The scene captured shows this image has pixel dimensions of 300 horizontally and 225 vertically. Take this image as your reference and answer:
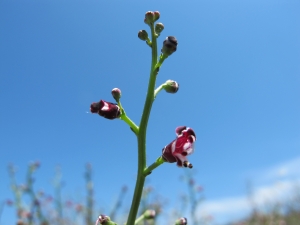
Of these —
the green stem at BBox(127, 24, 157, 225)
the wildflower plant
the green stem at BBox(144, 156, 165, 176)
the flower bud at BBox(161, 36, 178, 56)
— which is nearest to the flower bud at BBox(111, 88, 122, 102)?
the wildflower plant

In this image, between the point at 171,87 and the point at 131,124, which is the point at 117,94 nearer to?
the point at 131,124

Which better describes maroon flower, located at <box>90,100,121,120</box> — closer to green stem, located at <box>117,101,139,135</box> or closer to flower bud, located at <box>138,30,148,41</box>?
green stem, located at <box>117,101,139,135</box>

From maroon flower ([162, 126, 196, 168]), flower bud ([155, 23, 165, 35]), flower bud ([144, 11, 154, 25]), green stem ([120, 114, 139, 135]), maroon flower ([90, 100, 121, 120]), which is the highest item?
flower bud ([144, 11, 154, 25])

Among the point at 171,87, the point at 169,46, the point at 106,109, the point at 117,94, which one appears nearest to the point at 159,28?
the point at 169,46

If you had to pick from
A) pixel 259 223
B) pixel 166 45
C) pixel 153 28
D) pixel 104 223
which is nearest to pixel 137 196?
pixel 104 223

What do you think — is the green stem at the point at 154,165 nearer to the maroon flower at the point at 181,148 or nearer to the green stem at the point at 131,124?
the maroon flower at the point at 181,148

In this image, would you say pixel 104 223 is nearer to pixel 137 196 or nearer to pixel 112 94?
pixel 137 196

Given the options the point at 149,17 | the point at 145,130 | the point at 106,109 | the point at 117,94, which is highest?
the point at 149,17
